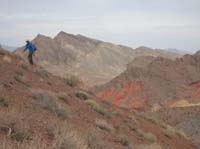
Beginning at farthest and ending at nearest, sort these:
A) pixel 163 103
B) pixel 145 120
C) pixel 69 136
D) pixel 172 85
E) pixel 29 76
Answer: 1. pixel 172 85
2. pixel 163 103
3. pixel 145 120
4. pixel 29 76
5. pixel 69 136

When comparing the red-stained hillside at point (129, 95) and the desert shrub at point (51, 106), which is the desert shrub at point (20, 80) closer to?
the desert shrub at point (51, 106)

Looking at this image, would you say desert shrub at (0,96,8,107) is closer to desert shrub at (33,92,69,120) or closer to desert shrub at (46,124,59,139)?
desert shrub at (33,92,69,120)

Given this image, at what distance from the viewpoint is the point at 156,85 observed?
61.1 m

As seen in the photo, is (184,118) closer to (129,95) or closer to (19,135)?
(129,95)

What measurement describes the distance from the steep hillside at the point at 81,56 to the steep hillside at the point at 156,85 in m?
46.4

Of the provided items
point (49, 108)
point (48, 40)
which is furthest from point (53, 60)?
point (49, 108)

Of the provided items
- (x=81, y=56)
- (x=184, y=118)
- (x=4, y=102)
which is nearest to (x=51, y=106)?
(x=4, y=102)

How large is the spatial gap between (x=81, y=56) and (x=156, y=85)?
78376 millimetres

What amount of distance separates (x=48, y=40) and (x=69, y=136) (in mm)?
129771

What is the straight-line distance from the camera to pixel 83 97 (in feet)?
64.1

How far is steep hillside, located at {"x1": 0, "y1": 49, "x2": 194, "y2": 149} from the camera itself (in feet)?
24.7

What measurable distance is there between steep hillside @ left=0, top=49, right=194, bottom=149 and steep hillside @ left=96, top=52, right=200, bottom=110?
3525cm

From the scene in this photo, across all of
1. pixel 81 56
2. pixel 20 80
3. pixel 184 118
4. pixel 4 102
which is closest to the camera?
pixel 4 102

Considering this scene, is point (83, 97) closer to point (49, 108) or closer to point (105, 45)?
point (49, 108)
